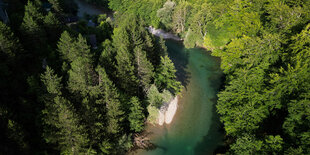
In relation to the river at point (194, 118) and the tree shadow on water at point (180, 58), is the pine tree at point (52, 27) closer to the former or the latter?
the river at point (194, 118)

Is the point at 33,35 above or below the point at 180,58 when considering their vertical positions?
below

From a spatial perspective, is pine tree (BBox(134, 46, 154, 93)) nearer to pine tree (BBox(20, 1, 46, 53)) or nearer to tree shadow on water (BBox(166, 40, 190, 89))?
tree shadow on water (BBox(166, 40, 190, 89))

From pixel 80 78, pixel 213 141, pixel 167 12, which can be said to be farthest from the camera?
pixel 167 12

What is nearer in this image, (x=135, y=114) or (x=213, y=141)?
(x=135, y=114)

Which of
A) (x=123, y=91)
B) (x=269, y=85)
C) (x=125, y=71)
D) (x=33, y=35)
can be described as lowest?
(x=123, y=91)

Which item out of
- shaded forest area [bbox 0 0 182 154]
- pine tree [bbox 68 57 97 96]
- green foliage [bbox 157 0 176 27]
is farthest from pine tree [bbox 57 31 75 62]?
Result: green foliage [bbox 157 0 176 27]

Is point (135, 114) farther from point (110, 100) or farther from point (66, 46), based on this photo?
point (66, 46)

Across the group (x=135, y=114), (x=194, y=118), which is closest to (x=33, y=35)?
(x=135, y=114)
